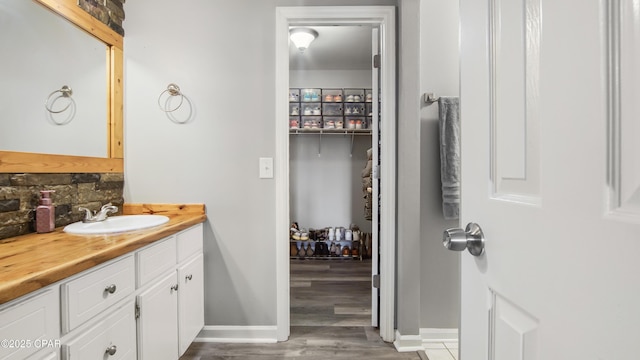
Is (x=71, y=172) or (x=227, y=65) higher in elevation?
(x=227, y=65)

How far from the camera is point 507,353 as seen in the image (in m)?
0.50

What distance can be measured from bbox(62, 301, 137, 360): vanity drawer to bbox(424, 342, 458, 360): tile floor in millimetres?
1568

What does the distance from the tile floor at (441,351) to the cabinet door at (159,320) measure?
1.43m

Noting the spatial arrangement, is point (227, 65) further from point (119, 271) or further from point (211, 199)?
point (119, 271)

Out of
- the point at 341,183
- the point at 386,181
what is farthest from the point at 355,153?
the point at 386,181

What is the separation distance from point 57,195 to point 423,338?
2.22 meters

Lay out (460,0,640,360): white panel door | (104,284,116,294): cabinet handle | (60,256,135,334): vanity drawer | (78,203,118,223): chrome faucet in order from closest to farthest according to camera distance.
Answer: (460,0,640,360): white panel door → (60,256,135,334): vanity drawer → (104,284,116,294): cabinet handle → (78,203,118,223): chrome faucet

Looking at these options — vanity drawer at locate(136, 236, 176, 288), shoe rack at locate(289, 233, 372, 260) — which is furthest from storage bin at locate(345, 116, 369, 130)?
vanity drawer at locate(136, 236, 176, 288)

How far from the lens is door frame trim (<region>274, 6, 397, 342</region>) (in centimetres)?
184

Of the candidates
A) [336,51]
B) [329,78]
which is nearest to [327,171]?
[329,78]

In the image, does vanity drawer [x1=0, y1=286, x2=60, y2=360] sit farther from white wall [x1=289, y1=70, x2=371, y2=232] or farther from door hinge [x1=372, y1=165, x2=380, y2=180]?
white wall [x1=289, y1=70, x2=371, y2=232]

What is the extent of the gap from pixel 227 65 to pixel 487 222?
71.2 inches

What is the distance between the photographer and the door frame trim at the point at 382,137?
1.84 m

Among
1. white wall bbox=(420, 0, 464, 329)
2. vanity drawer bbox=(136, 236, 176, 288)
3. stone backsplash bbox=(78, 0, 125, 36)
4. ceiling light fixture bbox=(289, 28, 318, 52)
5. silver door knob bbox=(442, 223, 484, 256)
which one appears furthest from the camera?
ceiling light fixture bbox=(289, 28, 318, 52)
